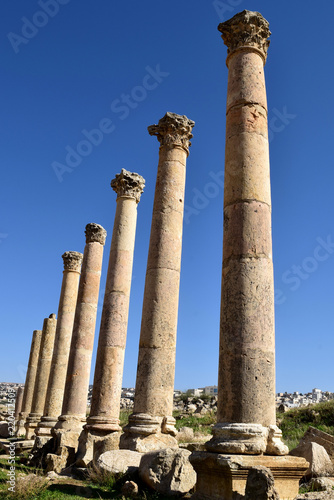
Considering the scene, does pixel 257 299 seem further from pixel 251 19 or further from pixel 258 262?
pixel 251 19

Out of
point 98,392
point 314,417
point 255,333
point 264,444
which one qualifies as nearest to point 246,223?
point 255,333

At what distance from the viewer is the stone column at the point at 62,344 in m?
24.6

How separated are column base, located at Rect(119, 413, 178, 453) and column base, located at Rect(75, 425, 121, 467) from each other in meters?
1.37

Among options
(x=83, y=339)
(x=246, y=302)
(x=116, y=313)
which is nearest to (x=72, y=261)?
(x=83, y=339)

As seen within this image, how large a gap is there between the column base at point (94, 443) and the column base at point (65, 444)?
34cm

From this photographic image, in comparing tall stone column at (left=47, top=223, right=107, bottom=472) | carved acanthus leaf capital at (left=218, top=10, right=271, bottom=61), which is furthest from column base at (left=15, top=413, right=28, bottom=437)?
carved acanthus leaf capital at (left=218, top=10, right=271, bottom=61)

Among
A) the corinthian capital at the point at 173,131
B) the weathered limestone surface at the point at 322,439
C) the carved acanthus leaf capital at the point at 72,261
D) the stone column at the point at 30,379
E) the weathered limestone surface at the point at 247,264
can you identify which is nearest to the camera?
the weathered limestone surface at the point at 247,264

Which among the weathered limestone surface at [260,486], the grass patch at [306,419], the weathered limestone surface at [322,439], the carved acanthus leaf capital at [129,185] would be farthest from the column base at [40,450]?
the grass patch at [306,419]

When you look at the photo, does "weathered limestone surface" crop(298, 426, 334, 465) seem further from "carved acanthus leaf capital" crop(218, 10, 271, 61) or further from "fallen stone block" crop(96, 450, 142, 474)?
"carved acanthus leaf capital" crop(218, 10, 271, 61)

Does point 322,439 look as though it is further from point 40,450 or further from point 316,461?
point 40,450

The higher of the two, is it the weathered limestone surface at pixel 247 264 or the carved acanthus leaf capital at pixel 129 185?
the carved acanthus leaf capital at pixel 129 185

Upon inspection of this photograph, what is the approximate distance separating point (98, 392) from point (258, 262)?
992 centimetres

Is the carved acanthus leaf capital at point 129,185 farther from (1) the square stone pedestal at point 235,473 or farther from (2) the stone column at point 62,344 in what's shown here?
(1) the square stone pedestal at point 235,473

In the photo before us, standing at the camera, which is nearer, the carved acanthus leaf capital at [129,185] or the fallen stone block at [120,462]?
the fallen stone block at [120,462]
